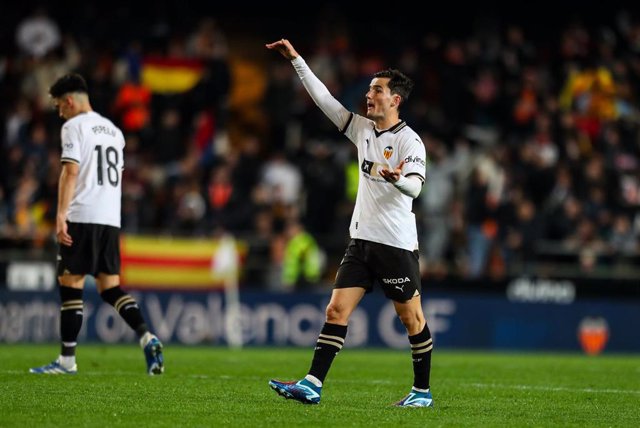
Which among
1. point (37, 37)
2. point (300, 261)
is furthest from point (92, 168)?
point (37, 37)

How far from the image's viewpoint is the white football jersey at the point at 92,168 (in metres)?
11.4

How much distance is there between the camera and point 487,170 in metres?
23.4

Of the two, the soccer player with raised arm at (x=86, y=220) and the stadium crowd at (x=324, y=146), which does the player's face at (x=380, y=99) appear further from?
the stadium crowd at (x=324, y=146)

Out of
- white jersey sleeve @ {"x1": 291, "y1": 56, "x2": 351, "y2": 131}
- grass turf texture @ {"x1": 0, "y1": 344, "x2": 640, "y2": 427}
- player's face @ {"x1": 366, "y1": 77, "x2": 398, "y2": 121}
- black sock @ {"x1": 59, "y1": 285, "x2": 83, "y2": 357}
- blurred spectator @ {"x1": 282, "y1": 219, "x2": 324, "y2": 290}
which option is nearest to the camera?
grass turf texture @ {"x1": 0, "y1": 344, "x2": 640, "y2": 427}

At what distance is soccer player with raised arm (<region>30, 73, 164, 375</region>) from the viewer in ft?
37.5

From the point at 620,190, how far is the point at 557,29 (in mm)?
6867

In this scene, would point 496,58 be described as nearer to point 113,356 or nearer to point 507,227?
point 507,227

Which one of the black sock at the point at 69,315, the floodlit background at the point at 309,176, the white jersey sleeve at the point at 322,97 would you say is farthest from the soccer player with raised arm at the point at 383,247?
the floodlit background at the point at 309,176

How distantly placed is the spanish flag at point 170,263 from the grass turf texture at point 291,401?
447 centimetres

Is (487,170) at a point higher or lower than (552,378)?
higher

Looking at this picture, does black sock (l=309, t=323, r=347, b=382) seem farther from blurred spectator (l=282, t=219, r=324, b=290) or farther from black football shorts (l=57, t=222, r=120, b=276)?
blurred spectator (l=282, t=219, r=324, b=290)

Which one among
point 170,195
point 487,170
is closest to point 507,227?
point 487,170

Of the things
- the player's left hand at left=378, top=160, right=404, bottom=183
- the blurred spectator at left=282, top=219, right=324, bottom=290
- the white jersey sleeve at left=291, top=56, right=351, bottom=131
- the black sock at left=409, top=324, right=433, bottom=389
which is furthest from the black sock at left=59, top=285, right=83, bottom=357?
the blurred spectator at left=282, top=219, right=324, bottom=290

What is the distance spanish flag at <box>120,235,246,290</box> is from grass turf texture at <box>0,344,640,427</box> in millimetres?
4471
